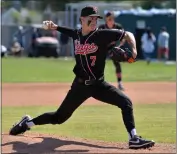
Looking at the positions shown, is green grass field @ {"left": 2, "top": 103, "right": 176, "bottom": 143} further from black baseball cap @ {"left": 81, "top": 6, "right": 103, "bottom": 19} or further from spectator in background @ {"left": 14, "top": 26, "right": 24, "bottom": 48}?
spectator in background @ {"left": 14, "top": 26, "right": 24, "bottom": 48}

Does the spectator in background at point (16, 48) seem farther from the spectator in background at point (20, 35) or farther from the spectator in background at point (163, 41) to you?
the spectator in background at point (163, 41)

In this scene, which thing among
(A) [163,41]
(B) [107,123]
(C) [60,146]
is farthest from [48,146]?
(A) [163,41]

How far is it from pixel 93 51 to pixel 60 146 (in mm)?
1475

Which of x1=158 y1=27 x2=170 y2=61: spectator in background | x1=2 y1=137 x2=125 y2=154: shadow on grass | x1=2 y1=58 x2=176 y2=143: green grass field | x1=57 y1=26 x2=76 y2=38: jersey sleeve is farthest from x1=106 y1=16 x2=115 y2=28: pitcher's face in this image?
x1=158 y1=27 x2=170 y2=61: spectator in background

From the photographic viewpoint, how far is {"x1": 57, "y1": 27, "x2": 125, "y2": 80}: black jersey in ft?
26.8

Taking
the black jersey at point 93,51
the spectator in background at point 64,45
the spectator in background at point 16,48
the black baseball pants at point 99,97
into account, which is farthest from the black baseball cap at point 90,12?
the spectator in background at point 64,45

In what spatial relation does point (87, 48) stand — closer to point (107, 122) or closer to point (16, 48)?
point (107, 122)

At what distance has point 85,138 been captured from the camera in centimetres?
912

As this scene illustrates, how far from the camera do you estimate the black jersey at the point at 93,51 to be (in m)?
8.16

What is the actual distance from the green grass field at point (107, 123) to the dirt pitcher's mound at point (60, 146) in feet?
2.68

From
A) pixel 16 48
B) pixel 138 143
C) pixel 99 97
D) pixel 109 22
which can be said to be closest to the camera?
pixel 138 143

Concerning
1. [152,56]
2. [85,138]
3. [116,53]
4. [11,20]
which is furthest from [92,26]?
[11,20]

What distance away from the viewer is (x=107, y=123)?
1106cm

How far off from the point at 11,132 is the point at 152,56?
30.5 meters
